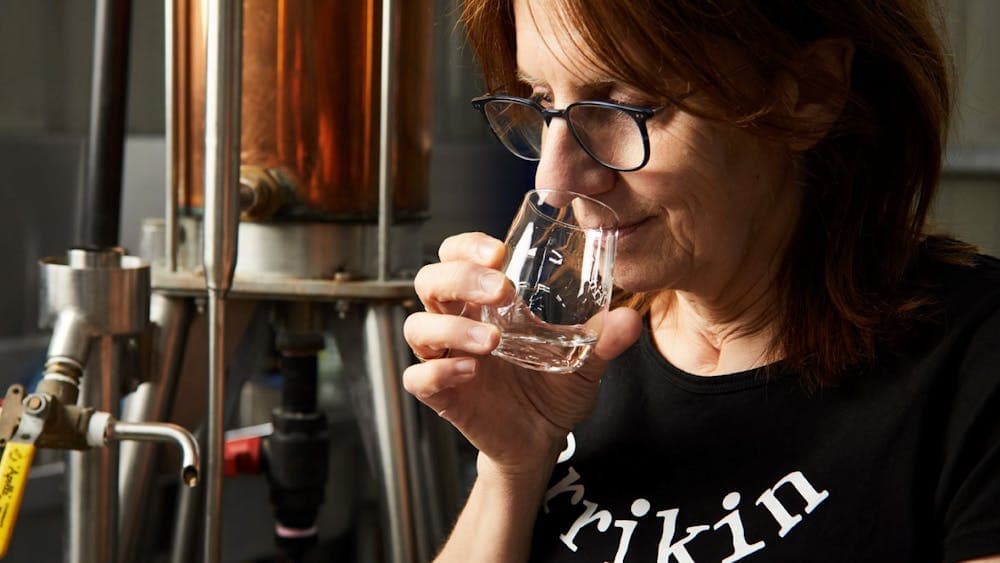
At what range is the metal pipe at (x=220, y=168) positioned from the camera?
0.91 meters

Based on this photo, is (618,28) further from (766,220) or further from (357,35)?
(357,35)

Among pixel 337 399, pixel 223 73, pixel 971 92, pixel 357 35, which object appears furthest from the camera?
pixel 971 92

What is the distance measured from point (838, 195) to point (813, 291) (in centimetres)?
9

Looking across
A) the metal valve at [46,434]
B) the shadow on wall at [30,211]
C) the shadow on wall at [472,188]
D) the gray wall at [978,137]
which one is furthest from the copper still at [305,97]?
the gray wall at [978,137]

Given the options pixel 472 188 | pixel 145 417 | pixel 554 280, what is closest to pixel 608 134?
pixel 554 280

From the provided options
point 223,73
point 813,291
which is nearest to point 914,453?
point 813,291

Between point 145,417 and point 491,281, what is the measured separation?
2.06ft

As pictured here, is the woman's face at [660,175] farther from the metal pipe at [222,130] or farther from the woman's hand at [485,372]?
the metal pipe at [222,130]

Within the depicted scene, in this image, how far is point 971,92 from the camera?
2402 mm

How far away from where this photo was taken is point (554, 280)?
782 millimetres

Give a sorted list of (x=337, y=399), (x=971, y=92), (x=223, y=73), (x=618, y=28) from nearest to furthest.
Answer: (x=618, y=28) < (x=223, y=73) < (x=337, y=399) < (x=971, y=92)

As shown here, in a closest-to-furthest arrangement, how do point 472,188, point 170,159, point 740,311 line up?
point 740,311 → point 170,159 → point 472,188

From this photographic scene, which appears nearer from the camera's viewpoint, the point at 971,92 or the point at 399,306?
the point at 399,306

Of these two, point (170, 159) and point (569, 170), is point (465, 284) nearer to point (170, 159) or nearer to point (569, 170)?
point (569, 170)
